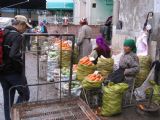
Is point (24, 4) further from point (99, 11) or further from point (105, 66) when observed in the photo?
point (105, 66)

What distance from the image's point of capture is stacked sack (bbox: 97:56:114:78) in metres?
7.30

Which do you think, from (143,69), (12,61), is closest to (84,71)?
(143,69)

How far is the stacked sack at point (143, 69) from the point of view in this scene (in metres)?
7.22

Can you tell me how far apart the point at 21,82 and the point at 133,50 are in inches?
97.3

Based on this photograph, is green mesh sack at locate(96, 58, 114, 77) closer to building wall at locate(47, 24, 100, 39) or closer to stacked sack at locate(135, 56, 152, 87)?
stacked sack at locate(135, 56, 152, 87)

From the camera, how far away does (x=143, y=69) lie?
287 inches

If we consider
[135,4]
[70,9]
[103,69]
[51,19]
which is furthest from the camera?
[70,9]

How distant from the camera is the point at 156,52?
7.38 metres

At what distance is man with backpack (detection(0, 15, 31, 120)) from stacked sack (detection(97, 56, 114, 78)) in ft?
8.41

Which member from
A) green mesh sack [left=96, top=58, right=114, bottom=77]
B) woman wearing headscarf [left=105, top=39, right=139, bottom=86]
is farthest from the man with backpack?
green mesh sack [left=96, top=58, right=114, bottom=77]

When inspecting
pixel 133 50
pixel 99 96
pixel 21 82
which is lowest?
pixel 99 96

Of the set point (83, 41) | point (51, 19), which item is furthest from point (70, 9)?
point (83, 41)

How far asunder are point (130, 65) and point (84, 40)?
3.90 m

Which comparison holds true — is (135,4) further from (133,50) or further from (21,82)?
(21,82)
